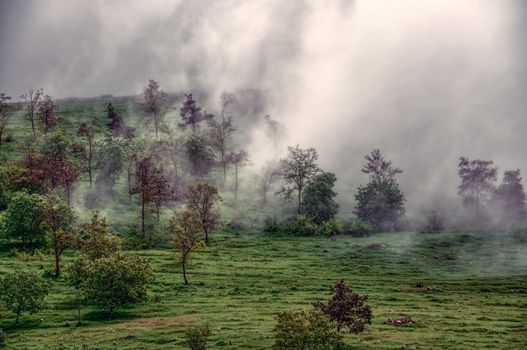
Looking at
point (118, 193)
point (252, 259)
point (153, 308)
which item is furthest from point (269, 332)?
point (118, 193)

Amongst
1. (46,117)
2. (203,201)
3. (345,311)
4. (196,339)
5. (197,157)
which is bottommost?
(196,339)

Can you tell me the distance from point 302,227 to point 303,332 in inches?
3471

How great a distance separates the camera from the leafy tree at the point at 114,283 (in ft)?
260

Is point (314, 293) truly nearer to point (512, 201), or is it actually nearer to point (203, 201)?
point (203, 201)

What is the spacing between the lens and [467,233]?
14400 cm

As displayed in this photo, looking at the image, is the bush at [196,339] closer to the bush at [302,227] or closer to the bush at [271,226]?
the bush at [302,227]

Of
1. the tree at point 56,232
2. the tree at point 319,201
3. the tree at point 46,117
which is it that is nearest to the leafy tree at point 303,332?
the tree at point 56,232

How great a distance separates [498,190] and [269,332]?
118580 mm

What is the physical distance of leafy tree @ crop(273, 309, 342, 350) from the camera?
55.0m

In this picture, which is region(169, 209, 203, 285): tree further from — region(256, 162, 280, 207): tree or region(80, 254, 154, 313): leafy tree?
region(256, 162, 280, 207): tree

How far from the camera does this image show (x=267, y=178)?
181m

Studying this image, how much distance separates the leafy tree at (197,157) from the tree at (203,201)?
133 feet

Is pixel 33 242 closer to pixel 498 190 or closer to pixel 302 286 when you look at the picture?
pixel 302 286

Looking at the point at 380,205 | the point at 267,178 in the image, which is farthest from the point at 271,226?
the point at 267,178
